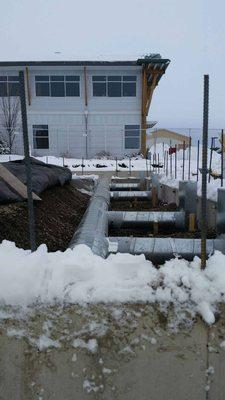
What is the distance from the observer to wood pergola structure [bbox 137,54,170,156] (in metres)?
19.9

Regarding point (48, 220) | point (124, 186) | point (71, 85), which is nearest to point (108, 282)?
point (48, 220)

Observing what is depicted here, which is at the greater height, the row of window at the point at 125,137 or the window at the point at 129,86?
the window at the point at 129,86

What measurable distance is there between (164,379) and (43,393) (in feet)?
2.17

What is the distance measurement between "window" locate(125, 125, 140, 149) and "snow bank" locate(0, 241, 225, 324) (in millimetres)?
20207

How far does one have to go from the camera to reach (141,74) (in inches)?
825

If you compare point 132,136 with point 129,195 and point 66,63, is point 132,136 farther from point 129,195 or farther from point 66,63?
point 129,195

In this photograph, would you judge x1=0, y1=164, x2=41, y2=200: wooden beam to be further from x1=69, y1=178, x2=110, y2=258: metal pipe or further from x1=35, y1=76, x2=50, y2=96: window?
x1=35, y1=76, x2=50, y2=96: window

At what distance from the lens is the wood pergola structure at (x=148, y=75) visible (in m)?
19.9

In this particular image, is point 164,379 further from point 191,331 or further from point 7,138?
point 7,138

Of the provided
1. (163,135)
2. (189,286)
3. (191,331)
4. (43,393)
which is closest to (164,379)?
(191,331)

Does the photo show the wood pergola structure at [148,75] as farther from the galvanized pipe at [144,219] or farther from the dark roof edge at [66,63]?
the galvanized pipe at [144,219]

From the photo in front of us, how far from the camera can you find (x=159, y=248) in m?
4.18

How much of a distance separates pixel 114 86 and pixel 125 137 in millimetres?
3197

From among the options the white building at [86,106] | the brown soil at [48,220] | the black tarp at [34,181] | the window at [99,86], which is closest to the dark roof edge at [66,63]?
the white building at [86,106]
